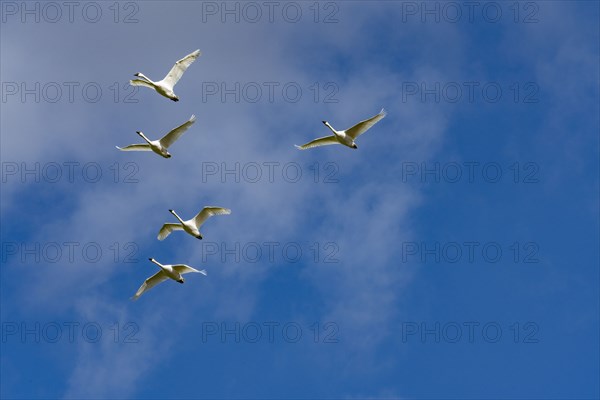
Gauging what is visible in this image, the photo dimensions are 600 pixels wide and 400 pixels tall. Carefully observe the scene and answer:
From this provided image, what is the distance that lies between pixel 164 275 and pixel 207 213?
602 cm

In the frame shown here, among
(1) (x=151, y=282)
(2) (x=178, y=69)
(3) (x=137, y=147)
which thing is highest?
(2) (x=178, y=69)

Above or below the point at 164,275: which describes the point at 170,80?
above

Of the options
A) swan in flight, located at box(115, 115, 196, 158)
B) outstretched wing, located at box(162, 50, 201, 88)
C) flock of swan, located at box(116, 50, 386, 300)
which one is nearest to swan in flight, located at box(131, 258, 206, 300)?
flock of swan, located at box(116, 50, 386, 300)

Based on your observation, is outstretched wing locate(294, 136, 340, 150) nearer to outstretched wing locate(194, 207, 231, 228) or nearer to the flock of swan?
the flock of swan

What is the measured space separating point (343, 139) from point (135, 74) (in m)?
15.6

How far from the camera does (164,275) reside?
107312mm

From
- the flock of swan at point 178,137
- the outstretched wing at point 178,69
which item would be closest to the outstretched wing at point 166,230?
the flock of swan at point 178,137

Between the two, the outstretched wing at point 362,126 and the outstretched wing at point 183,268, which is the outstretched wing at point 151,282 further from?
the outstretched wing at point 362,126

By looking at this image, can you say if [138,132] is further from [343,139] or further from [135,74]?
[343,139]

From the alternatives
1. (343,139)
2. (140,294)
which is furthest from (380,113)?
(140,294)

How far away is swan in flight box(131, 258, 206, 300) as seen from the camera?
105938 mm

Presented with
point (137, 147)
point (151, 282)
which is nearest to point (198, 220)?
point (151, 282)

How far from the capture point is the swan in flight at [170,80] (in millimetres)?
103375

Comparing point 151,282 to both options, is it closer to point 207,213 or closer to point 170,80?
point 207,213
